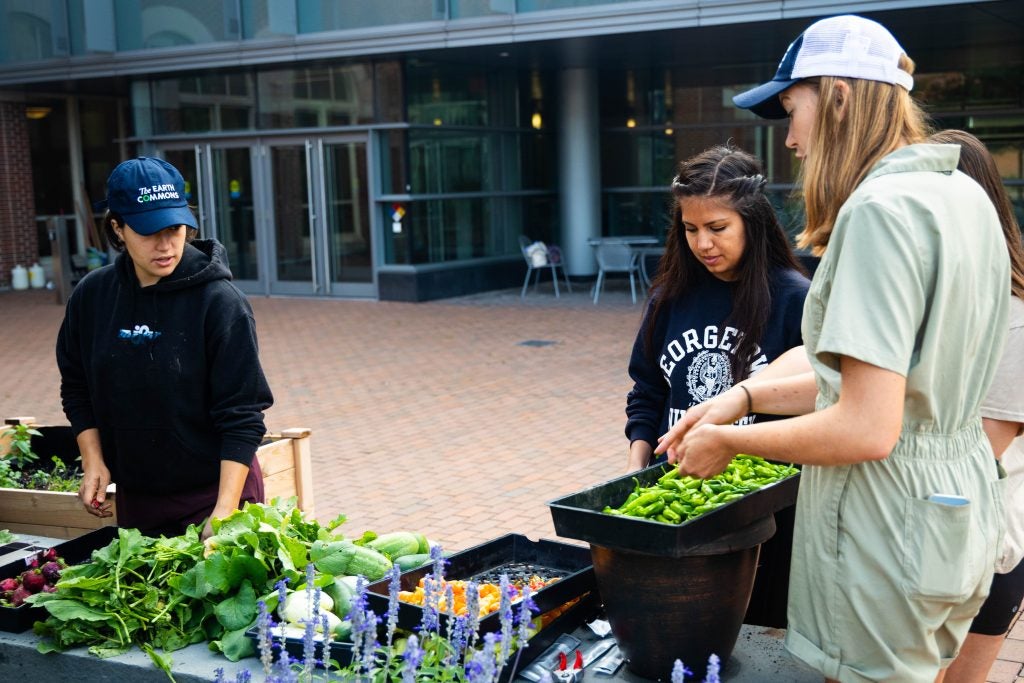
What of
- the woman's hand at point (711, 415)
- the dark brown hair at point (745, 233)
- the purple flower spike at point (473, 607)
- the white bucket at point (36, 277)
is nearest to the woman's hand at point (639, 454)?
the dark brown hair at point (745, 233)

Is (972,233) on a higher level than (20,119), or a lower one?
lower

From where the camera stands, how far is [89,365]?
135 inches

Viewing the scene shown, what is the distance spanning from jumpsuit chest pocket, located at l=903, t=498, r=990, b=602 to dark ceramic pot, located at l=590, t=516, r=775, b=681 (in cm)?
48

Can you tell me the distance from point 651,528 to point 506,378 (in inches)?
344

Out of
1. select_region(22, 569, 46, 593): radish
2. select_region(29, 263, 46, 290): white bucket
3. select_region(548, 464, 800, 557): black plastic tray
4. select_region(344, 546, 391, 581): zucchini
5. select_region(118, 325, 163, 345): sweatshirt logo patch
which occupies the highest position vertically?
select_region(118, 325, 163, 345): sweatshirt logo patch

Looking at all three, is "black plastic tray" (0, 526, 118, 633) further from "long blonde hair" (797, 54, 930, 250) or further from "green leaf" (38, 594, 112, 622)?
"long blonde hair" (797, 54, 930, 250)

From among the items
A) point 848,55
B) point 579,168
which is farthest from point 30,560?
point 579,168

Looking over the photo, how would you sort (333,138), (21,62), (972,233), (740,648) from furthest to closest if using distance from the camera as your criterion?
1. (21,62)
2. (333,138)
3. (740,648)
4. (972,233)

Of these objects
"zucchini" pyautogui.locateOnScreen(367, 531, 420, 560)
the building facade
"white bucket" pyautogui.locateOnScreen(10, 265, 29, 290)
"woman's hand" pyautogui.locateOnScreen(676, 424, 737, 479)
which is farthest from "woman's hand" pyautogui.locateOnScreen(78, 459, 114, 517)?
"white bucket" pyautogui.locateOnScreen(10, 265, 29, 290)

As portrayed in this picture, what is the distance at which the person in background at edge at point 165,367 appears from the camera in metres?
3.27

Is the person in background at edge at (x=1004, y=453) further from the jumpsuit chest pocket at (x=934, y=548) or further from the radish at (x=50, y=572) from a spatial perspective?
the radish at (x=50, y=572)

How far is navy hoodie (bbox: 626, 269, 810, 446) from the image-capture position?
3.08 m

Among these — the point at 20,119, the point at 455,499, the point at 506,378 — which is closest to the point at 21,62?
the point at 20,119

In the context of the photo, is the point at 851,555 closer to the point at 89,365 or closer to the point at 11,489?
the point at 89,365
